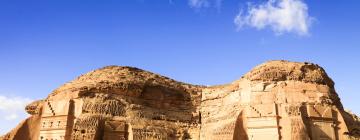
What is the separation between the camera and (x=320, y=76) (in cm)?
2733

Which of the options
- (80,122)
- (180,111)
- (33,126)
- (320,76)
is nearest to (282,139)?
(320,76)

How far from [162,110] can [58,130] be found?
327 inches

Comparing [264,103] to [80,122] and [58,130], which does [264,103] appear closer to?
[80,122]

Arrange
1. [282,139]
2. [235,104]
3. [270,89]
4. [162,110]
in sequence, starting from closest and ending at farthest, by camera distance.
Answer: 1. [282,139]
2. [270,89]
3. [235,104]
4. [162,110]

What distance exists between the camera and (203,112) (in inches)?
1244

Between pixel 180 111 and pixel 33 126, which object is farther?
pixel 180 111

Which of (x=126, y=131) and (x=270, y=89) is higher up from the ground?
(x=270, y=89)

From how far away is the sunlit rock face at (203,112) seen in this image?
976 inches

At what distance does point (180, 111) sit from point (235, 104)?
5.74 m

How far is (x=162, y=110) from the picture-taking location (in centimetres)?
3072

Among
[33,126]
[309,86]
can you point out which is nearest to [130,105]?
[33,126]

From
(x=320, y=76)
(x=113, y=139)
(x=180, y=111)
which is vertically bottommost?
(x=113, y=139)

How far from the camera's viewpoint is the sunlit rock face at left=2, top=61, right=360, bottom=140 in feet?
81.4

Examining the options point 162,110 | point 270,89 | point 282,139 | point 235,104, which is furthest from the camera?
point 162,110
